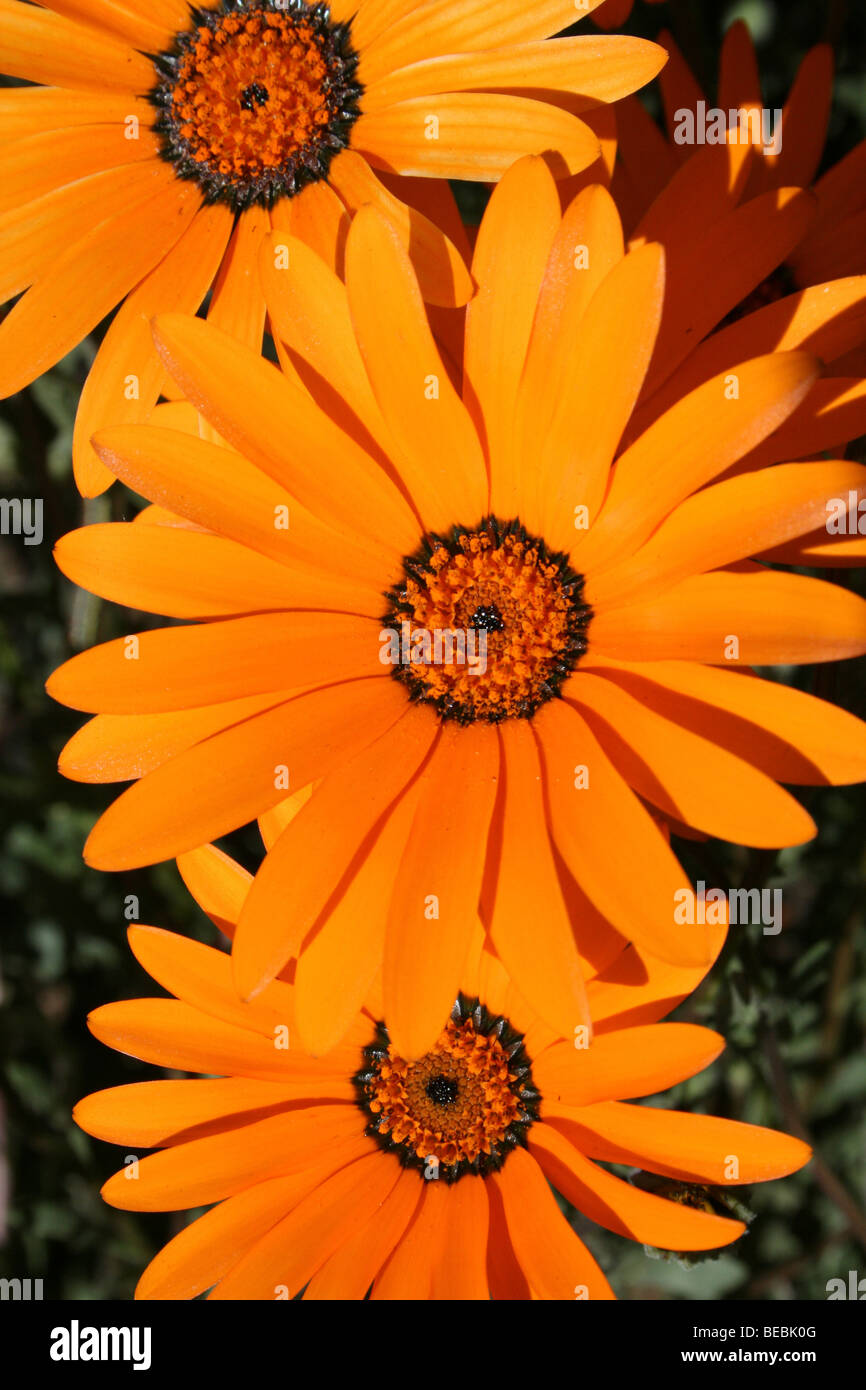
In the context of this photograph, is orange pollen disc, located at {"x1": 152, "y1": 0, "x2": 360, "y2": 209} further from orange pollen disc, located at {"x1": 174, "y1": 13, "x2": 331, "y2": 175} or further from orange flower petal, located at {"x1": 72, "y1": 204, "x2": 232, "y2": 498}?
orange flower petal, located at {"x1": 72, "y1": 204, "x2": 232, "y2": 498}

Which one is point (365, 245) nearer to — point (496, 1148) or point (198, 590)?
point (198, 590)

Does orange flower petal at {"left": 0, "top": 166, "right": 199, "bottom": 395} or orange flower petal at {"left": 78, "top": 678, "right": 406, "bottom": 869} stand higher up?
orange flower petal at {"left": 0, "top": 166, "right": 199, "bottom": 395}

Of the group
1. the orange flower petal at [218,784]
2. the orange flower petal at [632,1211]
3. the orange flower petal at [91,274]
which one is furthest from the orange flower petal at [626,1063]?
the orange flower petal at [91,274]

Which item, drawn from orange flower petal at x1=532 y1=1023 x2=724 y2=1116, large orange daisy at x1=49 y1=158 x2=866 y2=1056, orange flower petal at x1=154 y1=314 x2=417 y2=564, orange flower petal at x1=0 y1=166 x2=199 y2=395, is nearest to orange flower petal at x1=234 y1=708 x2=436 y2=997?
large orange daisy at x1=49 y1=158 x2=866 y2=1056

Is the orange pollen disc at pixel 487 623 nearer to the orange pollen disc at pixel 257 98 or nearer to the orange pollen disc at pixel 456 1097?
the orange pollen disc at pixel 456 1097
